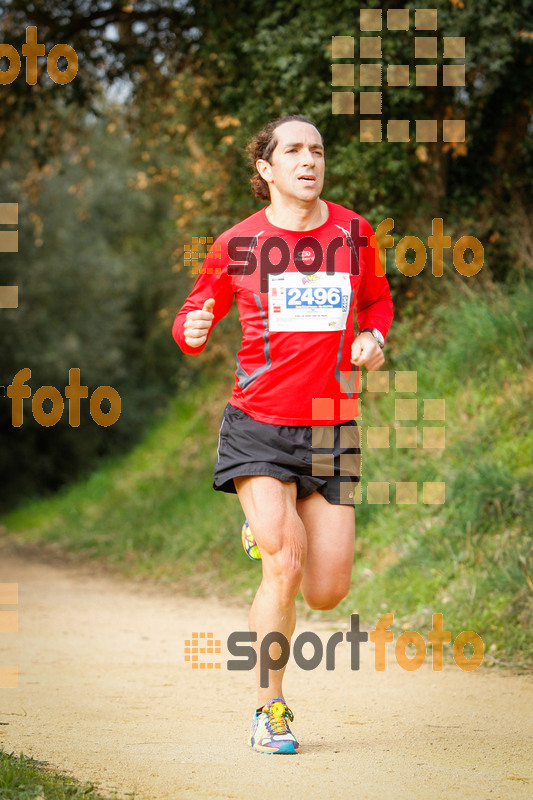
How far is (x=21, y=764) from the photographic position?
11.2 feet

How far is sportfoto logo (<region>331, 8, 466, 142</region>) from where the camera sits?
845cm

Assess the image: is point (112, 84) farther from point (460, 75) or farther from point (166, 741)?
point (166, 741)

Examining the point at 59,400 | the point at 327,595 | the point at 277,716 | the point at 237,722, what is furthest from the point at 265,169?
the point at 59,400

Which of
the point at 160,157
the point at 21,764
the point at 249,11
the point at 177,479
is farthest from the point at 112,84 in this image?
the point at 21,764

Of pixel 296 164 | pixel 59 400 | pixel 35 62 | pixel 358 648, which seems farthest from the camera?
pixel 59 400

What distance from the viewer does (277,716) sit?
3.79 m

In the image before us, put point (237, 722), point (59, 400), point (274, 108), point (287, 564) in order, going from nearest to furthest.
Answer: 1. point (287, 564)
2. point (237, 722)
3. point (274, 108)
4. point (59, 400)

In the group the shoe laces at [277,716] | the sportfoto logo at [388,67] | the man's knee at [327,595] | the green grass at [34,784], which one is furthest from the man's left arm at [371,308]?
the sportfoto logo at [388,67]

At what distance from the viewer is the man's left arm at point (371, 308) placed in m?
3.90

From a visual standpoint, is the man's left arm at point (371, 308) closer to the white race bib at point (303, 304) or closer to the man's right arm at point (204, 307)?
the white race bib at point (303, 304)

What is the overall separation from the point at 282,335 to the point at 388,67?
17.9 ft

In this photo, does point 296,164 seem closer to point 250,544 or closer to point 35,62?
point 250,544

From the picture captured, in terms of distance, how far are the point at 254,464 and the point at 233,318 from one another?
316 inches

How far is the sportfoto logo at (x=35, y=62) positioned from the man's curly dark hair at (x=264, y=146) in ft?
25.2
